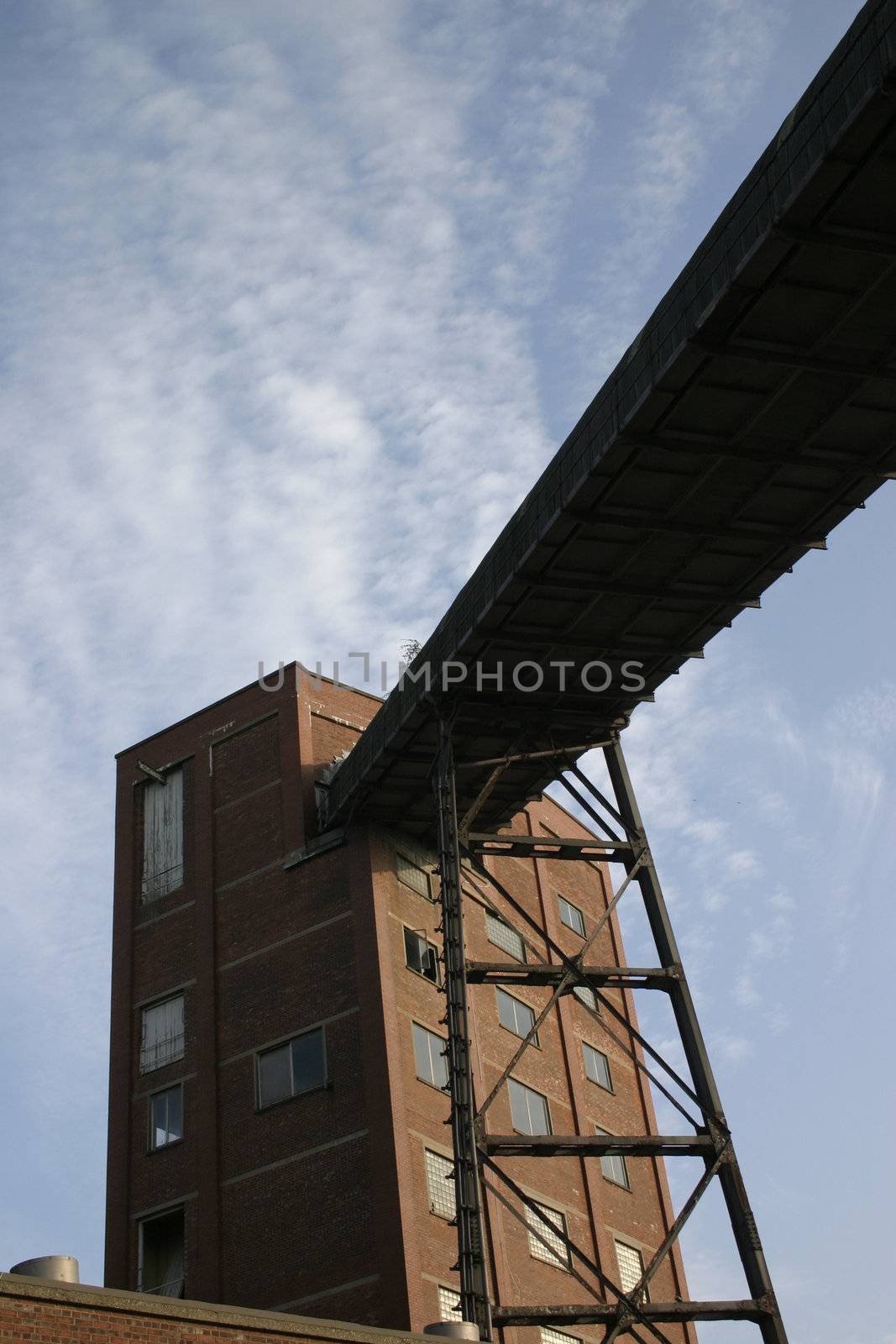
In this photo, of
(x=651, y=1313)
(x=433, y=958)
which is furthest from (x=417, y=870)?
(x=651, y=1313)

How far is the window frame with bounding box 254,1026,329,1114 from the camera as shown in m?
27.6

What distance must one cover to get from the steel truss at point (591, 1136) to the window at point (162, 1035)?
25.5 feet

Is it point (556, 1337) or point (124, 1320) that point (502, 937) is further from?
point (124, 1320)

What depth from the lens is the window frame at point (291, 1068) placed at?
2762 centimetres

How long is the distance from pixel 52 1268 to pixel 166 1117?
14695 millimetres

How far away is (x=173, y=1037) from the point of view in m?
30.6

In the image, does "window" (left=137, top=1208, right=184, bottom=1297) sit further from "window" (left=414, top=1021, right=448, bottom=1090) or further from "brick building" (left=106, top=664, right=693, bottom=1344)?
"window" (left=414, top=1021, right=448, bottom=1090)

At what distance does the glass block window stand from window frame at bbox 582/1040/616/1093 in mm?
3681

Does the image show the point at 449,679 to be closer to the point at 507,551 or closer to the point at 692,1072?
the point at 507,551

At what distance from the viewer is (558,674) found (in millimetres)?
25609

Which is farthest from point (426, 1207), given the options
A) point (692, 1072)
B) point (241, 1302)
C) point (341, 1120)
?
point (692, 1072)

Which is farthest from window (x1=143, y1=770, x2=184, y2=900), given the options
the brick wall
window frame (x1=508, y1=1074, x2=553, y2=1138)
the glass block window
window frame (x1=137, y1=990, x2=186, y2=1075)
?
the brick wall

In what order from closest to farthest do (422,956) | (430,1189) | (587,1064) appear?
(430,1189)
(422,956)
(587,1064)

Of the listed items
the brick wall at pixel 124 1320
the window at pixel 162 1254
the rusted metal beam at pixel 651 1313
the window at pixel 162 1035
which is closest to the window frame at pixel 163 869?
the window at pixel 162 1035
